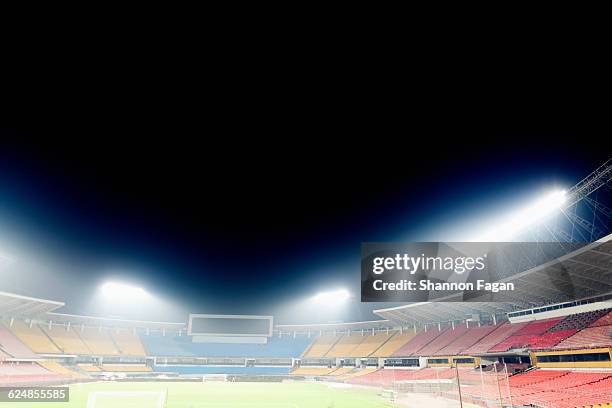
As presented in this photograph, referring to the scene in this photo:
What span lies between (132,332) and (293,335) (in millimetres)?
30701

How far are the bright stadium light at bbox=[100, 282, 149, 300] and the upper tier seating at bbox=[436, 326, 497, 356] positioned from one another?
52758mm

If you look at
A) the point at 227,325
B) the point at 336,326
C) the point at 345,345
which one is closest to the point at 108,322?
the point at 227,325

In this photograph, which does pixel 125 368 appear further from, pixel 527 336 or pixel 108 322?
pixel 527 336

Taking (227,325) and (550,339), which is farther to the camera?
(227,325)

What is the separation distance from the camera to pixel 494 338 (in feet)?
129

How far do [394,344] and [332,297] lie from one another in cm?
1767

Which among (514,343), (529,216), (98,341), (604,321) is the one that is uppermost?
(529,216)

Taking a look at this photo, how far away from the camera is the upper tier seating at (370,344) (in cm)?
6053

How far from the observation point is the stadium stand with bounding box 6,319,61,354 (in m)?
48.0

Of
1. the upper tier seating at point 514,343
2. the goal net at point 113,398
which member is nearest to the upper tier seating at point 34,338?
the goal net at point 113,398

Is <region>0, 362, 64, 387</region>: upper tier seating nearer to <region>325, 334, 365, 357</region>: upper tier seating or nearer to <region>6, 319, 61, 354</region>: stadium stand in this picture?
<region>6, 319, 61, 354</region>: stadium stand

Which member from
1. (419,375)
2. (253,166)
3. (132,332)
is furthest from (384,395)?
(132,332)

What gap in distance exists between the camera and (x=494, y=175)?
84.8ft

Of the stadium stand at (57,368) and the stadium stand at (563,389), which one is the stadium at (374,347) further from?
the stadium stand at (57,368)
